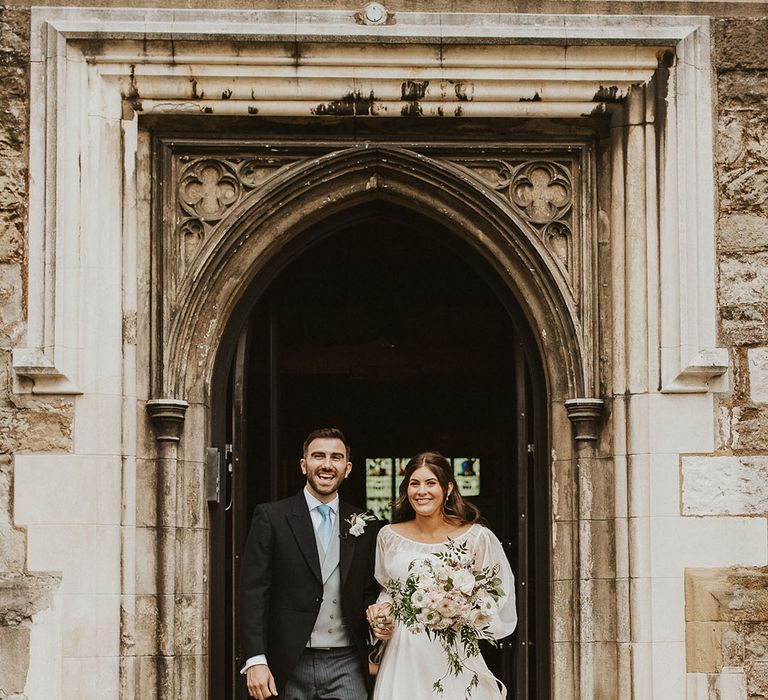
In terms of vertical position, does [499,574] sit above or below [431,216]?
below

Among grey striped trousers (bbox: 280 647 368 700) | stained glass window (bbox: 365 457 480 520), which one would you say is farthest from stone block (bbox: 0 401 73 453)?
stained glass window (bbox: 365 457 480 520)

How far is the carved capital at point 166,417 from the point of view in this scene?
6.43 m

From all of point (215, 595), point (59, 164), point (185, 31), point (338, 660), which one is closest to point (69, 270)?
point (59, 164)

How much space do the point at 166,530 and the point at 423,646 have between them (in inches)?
49.6

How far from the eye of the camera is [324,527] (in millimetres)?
6129

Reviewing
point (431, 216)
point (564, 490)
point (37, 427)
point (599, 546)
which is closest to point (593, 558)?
point (599, 546)

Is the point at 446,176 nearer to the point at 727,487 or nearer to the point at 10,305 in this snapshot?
the point at 727,487

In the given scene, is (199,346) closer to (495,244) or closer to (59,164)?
(59,164)

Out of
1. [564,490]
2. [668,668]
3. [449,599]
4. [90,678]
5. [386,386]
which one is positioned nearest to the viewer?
[449,599]

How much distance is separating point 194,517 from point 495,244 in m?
→ 1.89

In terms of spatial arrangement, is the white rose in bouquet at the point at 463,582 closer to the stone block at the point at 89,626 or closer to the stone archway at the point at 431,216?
the stone archway at the point at 431,216

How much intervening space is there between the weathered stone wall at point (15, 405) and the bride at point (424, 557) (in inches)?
58.1

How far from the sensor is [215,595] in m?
6.70

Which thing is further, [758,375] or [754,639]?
[758,375]
